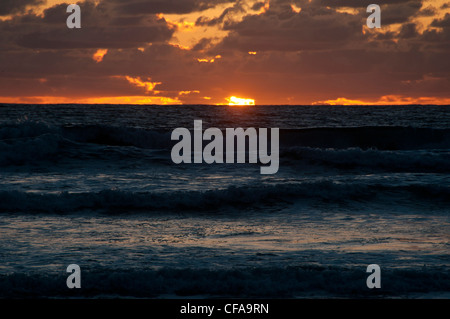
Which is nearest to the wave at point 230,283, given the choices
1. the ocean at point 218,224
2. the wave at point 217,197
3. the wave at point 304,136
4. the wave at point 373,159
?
the ocean at point 218,224

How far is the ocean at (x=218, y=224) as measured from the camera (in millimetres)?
8188

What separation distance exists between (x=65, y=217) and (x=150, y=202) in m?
2.49

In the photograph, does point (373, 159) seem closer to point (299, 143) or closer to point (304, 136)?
point (299, 143)

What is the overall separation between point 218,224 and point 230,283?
15.1 ft

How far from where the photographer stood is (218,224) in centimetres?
1277

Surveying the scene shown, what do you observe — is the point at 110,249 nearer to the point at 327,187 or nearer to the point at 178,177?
the point at 327,187

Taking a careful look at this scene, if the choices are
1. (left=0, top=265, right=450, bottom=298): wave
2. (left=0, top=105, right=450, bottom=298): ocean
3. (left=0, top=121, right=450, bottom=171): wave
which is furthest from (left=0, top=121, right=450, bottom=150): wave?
(left=0, top=265, right=450, bottom=298): wave

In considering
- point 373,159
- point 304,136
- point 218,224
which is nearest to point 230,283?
point 218,224

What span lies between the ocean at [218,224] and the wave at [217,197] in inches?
1.9

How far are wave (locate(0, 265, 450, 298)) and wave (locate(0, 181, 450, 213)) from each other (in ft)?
20.0

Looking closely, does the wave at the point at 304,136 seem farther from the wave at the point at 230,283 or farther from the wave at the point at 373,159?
the wave at the point at 230,283

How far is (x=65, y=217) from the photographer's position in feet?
43.5

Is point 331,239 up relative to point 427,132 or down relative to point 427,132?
down
